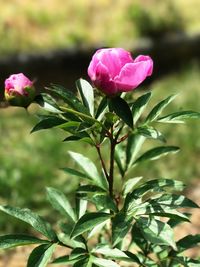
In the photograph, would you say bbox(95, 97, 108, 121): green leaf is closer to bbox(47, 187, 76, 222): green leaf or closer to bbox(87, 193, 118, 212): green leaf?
bbox(87, 193, 118, 212): green leaf

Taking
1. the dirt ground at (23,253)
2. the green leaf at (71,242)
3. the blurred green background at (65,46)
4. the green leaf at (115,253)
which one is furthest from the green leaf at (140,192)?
the blurred green background at (65,46)

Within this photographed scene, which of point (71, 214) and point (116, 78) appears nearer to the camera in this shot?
point (116, 78)

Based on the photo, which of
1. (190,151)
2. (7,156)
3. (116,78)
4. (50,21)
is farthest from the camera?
(50,21)

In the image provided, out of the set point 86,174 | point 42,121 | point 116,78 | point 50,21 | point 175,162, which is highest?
point 116,78

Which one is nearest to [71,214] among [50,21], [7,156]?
[7,156]

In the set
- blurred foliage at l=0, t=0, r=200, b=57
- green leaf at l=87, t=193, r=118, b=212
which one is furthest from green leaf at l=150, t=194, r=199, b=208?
blurred foliage at l=0, t=0, r=200, b=57

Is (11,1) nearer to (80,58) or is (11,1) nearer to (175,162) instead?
(80,58)

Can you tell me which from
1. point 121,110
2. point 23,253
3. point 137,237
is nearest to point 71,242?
point 137,237

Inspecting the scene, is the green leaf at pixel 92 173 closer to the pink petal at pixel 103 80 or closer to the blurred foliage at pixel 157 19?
the pink petal at pixel 103 80
